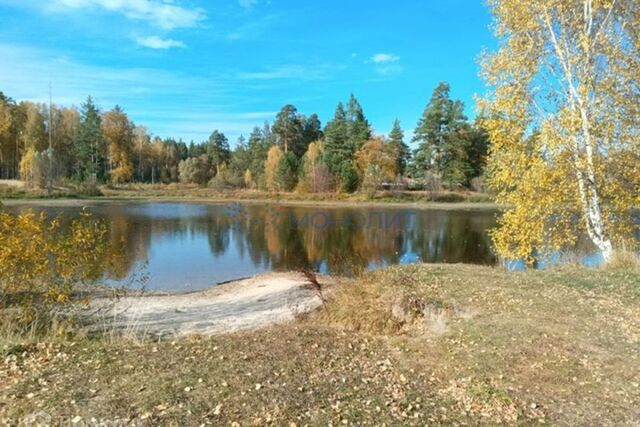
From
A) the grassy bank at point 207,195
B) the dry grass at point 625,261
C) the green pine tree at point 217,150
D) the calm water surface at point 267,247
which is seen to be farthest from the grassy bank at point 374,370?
the green pine tree at point 217,150

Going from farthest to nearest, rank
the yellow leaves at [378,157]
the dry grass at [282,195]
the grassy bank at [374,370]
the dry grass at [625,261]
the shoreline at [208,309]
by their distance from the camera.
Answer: the yellow leaves at [378,157], the dry grass at [282,195], the dry grass at [625,261], the shoreline at [208,309], the grassy bank at [374,370]

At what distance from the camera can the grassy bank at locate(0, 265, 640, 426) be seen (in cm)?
401

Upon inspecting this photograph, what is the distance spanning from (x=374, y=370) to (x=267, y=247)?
1848 cm

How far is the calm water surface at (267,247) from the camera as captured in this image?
53.1 feet

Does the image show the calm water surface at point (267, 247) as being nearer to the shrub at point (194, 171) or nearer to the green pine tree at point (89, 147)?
the green pine tree at point (89, 147)

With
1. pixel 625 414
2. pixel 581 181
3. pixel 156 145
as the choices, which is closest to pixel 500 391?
pixel 625 414

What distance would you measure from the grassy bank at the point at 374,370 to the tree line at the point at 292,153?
5576cm

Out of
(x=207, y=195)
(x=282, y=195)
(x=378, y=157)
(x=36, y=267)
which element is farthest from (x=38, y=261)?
(x=207, y=195)

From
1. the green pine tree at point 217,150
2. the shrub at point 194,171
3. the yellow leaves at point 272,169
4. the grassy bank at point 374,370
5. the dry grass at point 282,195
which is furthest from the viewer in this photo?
the green pine tree at point 217,150

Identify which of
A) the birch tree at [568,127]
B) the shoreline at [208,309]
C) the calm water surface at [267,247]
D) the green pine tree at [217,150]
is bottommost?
the calm water surface at [267,247]

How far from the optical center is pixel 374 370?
511 cm

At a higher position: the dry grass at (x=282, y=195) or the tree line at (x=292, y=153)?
the tree line at (x=292, y=153)

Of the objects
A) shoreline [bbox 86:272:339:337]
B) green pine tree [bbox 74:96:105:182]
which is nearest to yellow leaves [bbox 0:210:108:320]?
shoreline [bbox 86:272:339:337]

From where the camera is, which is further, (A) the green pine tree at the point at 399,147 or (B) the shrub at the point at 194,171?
(B) the shrub at the point at 194,171
